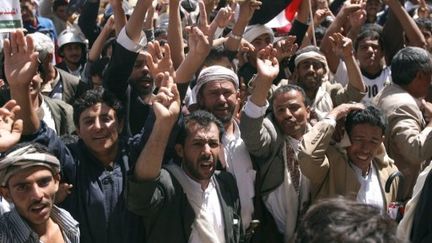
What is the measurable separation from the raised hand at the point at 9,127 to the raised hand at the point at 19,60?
242mm

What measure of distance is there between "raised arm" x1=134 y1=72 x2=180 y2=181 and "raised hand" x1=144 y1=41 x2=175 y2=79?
396 millimetres

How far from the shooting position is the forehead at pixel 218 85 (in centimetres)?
487

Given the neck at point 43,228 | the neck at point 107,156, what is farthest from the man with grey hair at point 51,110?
the neck at point 43,228

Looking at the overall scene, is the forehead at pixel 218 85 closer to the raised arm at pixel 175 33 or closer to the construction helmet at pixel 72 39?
the raised arm at pixel 175 33

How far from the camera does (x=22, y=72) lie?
13.0ft

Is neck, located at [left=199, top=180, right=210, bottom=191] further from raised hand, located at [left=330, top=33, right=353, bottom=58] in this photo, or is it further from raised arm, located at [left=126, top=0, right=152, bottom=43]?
raised hand, located at [left=330, top=33, right=353, bottom=58]

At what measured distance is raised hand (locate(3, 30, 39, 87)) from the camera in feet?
13.0

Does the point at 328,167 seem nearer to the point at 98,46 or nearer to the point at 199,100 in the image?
the point at 199,100

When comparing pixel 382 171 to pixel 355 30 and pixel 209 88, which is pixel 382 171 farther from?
pixel 355 30

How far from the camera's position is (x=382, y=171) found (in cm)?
484

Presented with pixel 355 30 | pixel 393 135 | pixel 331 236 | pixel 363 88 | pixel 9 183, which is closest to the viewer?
pixel 331 236

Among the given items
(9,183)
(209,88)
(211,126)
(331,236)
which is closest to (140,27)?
(209,88)

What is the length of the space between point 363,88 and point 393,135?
Answer: 0.77m

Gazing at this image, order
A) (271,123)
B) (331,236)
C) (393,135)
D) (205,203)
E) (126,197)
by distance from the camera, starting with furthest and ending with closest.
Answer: (393,135) → (271,123) → (205,203) → (126,197) → (331,236)
